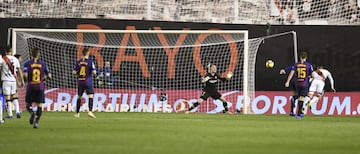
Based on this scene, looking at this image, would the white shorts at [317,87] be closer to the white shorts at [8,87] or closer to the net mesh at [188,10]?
the net mesh at [188,10]

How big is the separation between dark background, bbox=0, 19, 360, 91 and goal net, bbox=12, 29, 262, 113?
378mm

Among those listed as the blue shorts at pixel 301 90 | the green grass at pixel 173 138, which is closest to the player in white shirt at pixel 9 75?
the green grass at pixel 173 138

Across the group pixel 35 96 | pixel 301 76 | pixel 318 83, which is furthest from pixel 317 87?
pixel 35 96

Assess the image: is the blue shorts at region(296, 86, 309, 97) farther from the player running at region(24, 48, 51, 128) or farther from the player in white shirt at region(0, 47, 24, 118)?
the player running at region(24, 48, 51, 128)

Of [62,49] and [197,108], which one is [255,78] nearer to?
[197,108]

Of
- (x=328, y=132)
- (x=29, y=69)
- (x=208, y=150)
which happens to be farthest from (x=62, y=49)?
(x=208, y=150)

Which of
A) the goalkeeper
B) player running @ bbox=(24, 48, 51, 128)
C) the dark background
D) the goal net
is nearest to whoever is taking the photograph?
player running @ bbox=(24, 48, 51, 128)

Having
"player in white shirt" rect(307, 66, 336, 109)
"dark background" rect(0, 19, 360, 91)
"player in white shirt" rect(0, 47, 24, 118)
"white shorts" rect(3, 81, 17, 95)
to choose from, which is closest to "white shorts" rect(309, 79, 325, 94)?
"player in white shirt" rect(307, 66, 336, 109)

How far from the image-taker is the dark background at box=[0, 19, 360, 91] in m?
28.8

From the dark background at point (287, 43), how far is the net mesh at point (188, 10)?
265 millimetres

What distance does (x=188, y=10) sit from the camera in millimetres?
28734

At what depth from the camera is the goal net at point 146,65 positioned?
28.2 meters

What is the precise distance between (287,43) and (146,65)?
483cm

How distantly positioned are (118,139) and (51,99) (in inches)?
571
